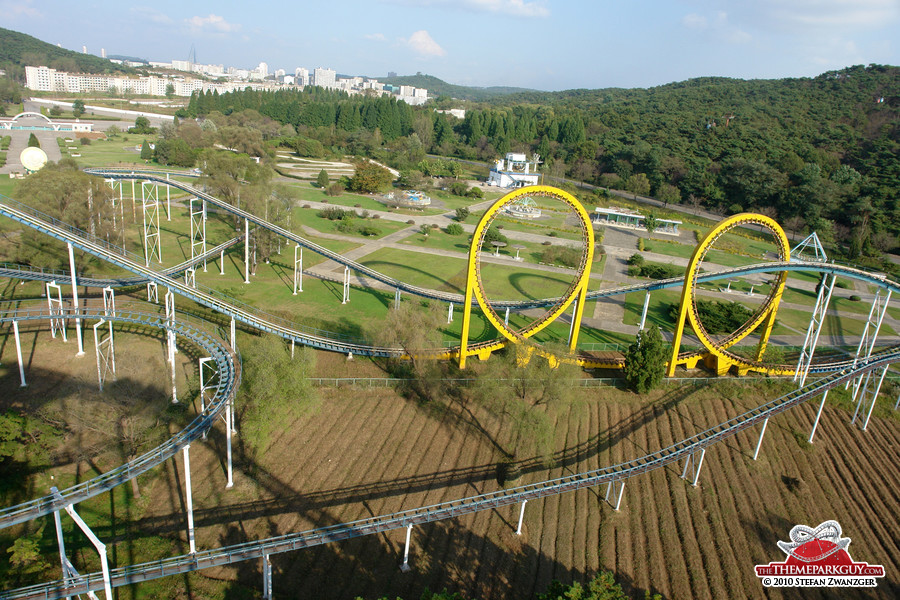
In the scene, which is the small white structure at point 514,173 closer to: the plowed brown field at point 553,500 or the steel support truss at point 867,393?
the steel support truss at point 867,393

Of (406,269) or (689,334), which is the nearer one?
(689,334)

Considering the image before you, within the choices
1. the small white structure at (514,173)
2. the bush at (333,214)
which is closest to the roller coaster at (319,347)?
the bush at (333,214)

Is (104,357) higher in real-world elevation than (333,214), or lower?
lower

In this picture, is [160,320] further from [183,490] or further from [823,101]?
[823,101]

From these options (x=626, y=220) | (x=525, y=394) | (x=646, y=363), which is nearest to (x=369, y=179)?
(x=626, y=220)

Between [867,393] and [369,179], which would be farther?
[369,179]

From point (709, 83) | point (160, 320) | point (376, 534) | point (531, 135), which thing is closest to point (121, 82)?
point (531, 135)

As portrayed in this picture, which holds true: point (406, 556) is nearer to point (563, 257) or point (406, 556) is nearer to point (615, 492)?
point (615, 492)
